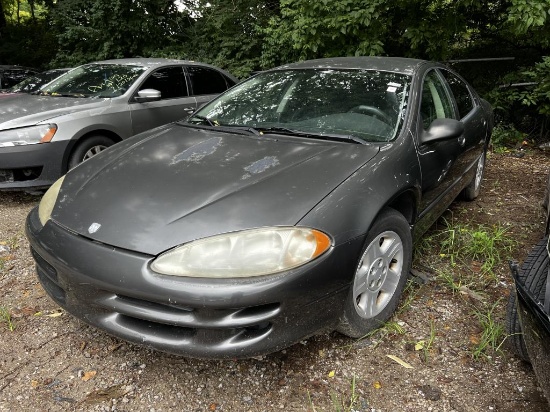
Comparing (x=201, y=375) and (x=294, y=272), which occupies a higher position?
(x=294, y=272)

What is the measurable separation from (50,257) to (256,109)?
1.59 meters

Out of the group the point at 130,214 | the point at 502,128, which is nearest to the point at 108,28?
the point at 502,128

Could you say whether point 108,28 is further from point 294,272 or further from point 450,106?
point 294,272

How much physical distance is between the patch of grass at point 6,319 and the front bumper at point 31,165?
186 cm

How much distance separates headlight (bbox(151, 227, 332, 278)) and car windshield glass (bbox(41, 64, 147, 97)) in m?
3.68

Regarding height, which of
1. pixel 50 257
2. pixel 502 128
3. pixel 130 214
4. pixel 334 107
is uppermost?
pixel 334 107

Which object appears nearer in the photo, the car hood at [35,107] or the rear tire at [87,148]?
the car hood at [35,107]

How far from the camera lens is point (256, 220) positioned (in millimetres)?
1934

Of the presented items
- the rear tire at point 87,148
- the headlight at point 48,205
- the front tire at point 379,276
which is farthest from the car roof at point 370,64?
the rear tire at point 87,148

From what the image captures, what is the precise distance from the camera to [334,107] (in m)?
2.90

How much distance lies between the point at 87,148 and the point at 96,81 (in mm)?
1082

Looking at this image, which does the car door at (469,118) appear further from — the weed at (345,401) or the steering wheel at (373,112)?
the weed at (345,401)

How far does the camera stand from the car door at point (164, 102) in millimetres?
5086

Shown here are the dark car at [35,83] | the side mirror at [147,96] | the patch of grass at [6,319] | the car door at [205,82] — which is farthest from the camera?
the car door at [205,82]
